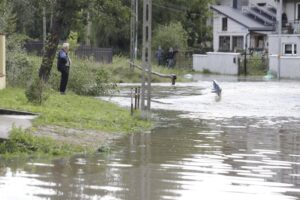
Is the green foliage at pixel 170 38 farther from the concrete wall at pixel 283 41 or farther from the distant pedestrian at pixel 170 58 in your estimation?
the concrete wall at pixel 283 41

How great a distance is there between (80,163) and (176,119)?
849 cm

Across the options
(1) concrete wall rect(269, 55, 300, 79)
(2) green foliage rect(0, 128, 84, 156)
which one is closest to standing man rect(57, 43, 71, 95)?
(2) green foliage rect(0, 128, 84, 156)

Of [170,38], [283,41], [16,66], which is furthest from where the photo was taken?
[170,38]

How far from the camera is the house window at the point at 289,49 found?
57209mm

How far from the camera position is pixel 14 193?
8.63 m

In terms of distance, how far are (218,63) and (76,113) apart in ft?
123

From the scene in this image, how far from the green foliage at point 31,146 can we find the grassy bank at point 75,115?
2.7 inches

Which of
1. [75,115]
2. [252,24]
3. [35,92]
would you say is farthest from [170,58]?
[75,115]

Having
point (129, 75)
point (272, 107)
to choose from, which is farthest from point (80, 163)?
point (129, 75)

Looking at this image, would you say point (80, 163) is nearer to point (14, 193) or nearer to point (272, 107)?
point (14, 193)

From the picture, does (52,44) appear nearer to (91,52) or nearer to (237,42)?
(91,52)

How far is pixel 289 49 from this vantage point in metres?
57.8

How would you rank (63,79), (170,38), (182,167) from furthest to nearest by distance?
(170,38), (63,79), (182,167)

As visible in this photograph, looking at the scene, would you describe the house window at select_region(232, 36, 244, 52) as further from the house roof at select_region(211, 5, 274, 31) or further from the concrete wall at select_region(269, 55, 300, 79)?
the concrete wall at select_region(269, 55, 300, 79)
